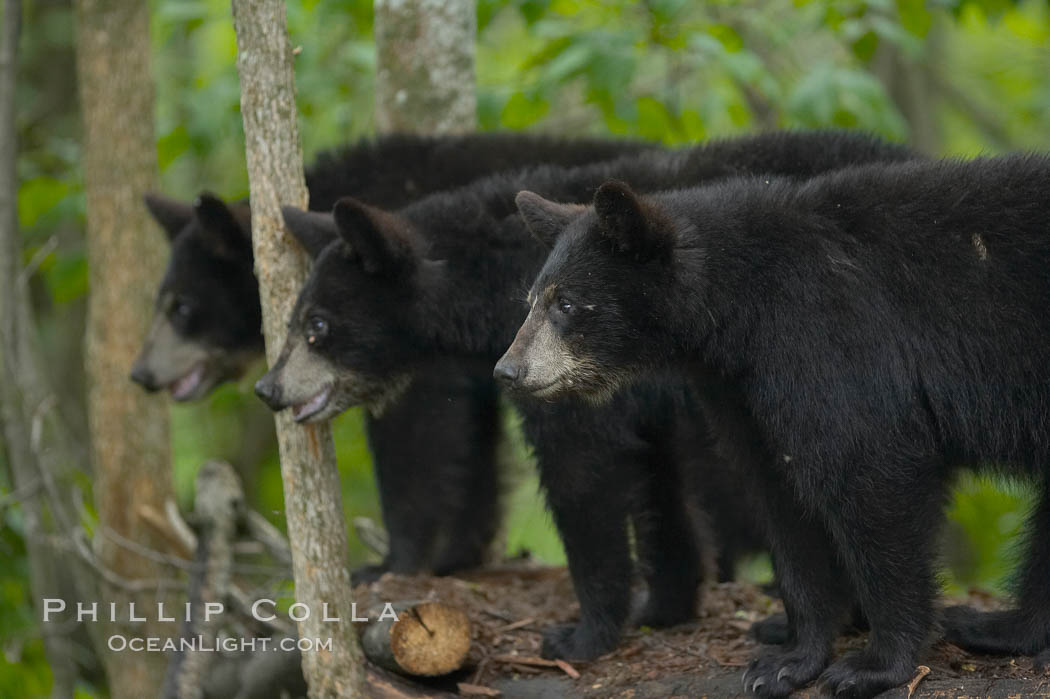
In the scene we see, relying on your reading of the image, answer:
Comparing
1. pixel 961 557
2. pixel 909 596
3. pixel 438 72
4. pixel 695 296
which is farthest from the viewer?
pixel 961 557

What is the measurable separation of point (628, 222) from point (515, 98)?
13.3 feet

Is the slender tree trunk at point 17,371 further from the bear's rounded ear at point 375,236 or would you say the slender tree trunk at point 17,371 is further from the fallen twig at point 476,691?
the fallen twig at point 476,691

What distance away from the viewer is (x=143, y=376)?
755 centimetres

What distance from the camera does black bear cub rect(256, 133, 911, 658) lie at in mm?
5691

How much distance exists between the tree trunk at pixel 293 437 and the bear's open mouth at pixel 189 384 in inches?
104

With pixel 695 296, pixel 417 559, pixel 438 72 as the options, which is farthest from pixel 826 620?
pixel 438 72

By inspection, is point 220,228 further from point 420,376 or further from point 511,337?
point 511,337

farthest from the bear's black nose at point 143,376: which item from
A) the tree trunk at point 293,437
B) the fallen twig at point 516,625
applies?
the fallen twig at point 516,625

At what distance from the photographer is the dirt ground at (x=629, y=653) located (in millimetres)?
4656

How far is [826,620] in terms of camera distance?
4.93 meters

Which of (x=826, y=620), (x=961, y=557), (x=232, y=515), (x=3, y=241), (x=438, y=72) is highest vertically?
(x=438, y=72)

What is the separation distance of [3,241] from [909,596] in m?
5.52

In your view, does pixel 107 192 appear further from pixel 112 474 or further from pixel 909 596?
pixel 909 596

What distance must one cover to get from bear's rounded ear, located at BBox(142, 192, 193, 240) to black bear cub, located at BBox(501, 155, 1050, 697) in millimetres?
3544
